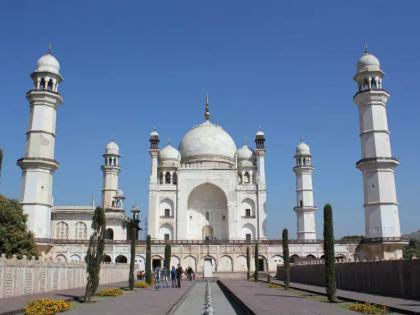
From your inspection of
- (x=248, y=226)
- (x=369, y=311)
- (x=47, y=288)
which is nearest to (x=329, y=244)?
(x=369, y=311)

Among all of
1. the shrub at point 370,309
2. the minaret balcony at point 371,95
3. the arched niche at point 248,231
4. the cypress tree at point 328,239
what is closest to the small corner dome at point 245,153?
the arched niche at point 248,231

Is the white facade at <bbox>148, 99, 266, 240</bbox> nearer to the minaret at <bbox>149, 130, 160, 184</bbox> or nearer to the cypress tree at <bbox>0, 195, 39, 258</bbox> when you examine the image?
the minaret at <bbox>149, 130, 160, 184</bbox>

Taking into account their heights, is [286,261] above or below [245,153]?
below

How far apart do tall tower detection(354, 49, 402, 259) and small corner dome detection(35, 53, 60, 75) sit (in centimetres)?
2428

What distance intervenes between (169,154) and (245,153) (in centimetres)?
810

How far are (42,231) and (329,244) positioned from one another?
26.5 metres

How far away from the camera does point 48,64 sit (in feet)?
129

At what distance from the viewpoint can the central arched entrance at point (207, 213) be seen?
4866cm

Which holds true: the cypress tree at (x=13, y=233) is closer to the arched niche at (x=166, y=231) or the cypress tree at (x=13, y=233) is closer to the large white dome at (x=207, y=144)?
the arched niche at (x=166, y=231)

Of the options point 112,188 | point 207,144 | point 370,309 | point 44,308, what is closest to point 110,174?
point 112,188

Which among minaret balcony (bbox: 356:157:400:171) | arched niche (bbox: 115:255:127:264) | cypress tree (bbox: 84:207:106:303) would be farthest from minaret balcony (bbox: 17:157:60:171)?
minaret balcony (bbox: 356:157:400:171)

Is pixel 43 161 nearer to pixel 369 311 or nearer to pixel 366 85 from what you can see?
pixel 366 85

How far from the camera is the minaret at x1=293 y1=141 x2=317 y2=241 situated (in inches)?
1900

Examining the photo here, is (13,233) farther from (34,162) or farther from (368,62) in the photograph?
(368,62)
